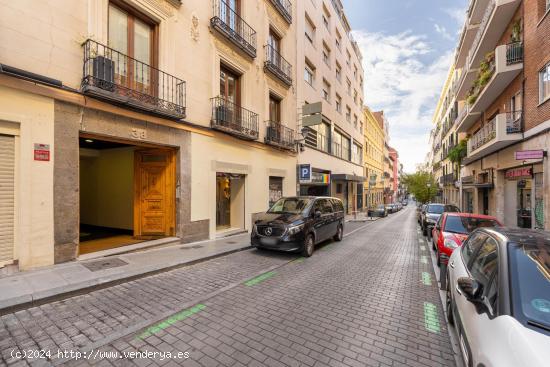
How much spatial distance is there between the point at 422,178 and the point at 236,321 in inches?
1706

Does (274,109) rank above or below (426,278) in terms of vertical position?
above

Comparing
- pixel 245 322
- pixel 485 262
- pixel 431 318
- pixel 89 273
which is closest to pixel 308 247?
pixel 431 318

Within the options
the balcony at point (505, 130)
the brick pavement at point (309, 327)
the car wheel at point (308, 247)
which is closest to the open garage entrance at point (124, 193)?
the car wheel at point (308, 247)

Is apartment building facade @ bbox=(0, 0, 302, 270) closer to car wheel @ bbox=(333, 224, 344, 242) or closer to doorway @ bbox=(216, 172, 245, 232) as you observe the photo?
doorway @ bbox=(216, 172, 245, 232)

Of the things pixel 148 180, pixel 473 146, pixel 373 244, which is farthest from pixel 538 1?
pixel 148 180

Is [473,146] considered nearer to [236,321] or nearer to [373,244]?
[373,244]

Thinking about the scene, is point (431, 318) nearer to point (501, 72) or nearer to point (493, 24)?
point (501, 72)

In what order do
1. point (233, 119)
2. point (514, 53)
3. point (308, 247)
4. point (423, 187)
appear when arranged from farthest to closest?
point (423, 187) < point (514, 53) < point (233, 119) < point (308, 247)

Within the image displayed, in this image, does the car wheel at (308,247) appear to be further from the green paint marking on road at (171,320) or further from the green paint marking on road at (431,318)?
the green paint marking on road at (171,320)

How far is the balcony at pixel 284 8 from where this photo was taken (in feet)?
45.8

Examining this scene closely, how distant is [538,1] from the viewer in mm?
9820

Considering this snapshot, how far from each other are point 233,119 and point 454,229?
8.70m

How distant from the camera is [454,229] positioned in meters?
6.72

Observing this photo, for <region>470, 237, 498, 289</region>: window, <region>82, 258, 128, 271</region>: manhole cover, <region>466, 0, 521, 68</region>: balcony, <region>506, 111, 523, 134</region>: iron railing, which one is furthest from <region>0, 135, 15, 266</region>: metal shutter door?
<region>466, 0, 521, 68</region>: balcony
